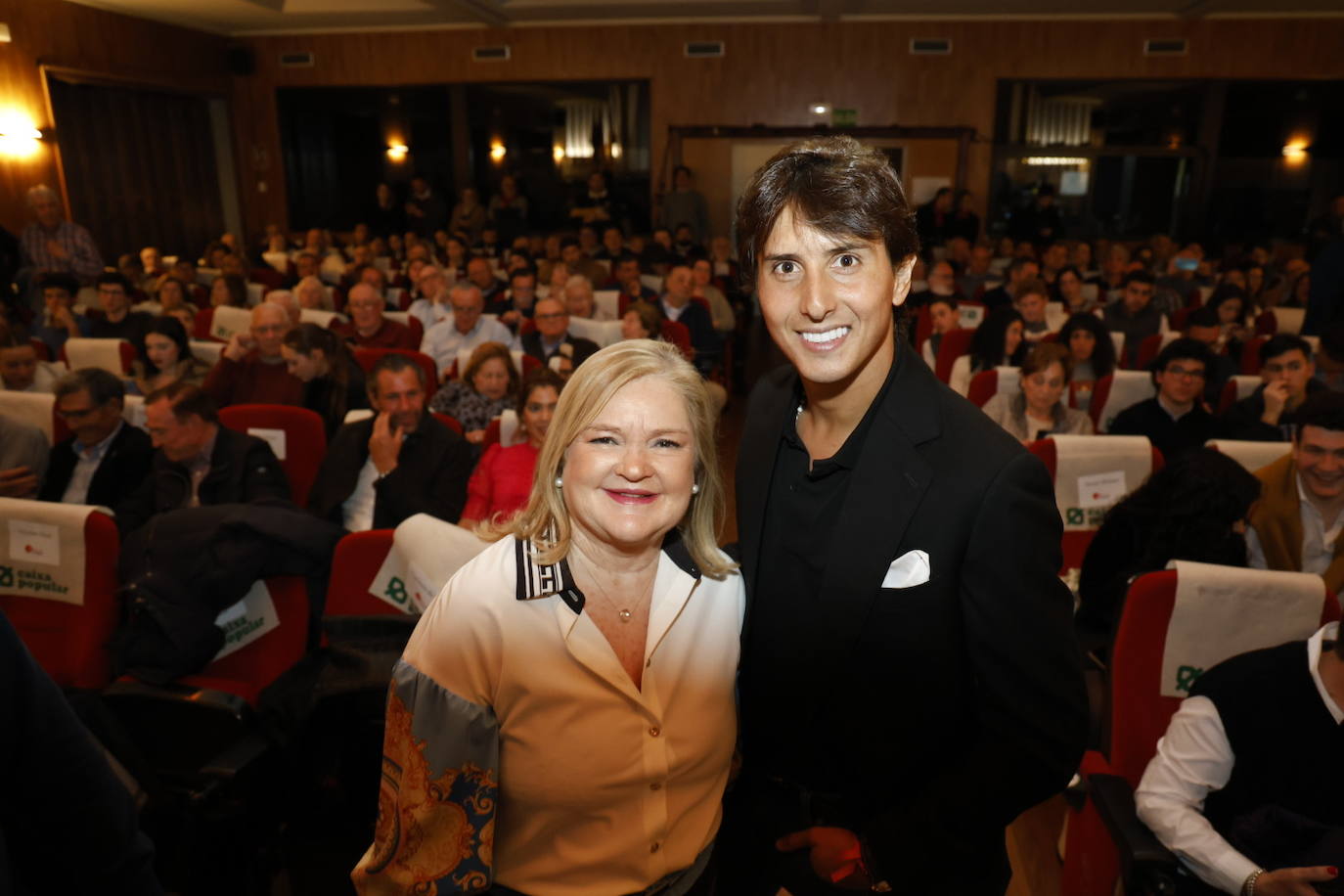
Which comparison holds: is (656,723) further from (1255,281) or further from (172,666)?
(1255,281)

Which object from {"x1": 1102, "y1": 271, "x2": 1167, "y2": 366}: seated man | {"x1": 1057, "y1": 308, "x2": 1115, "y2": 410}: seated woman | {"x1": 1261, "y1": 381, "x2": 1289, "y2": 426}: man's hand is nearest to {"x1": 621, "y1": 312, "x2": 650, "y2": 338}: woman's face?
{"x1": 1057, "y1": 308, "x2": 1115, "y2": 410}: seated woman

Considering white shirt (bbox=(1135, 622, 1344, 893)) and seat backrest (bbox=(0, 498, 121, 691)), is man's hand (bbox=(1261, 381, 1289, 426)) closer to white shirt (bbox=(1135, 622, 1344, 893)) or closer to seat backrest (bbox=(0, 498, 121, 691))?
white shirt (bbox=(1135, 622, 1344, 893))

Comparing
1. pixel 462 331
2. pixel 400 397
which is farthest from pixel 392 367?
pixel 462 331

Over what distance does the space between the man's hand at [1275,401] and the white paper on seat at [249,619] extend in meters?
4.24

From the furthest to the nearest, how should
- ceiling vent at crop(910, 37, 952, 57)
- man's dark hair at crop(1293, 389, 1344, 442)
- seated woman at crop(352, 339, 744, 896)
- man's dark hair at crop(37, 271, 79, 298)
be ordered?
ceiling vent at crop(910, 37, 952, 57) < man's dark hair at crop(37, 271, 79, 298) < man's dark hair at crop(1293, 389, 1344, 442) < seated woman at crop(352, 339, 744, 896)

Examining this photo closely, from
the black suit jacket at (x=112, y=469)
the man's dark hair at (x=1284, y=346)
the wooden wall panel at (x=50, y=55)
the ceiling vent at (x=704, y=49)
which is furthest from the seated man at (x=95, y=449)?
the ceiling vent at (x=704, y=49)

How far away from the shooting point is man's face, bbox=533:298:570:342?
5.30m

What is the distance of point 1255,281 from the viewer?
8.11 m

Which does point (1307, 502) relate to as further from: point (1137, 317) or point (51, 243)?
point (51, 243)

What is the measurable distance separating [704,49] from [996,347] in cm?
766

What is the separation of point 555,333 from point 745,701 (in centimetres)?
428

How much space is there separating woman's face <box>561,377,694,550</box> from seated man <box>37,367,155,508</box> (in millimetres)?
3008

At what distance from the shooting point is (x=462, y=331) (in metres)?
5.88

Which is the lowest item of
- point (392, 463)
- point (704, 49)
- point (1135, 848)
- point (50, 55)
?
point (1135, 848)
